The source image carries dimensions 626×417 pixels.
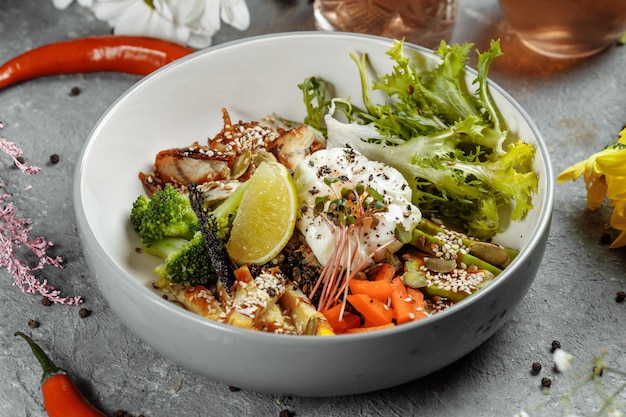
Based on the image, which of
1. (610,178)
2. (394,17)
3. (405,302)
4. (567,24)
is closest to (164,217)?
(405,302)

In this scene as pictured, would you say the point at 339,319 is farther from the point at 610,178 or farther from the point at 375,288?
the point at 610,178

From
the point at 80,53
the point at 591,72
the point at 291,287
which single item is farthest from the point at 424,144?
the point at 80,53

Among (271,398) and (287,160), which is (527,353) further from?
(287,160)

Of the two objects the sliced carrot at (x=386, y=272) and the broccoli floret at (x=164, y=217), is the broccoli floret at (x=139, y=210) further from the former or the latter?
the sliced carrot at (x=386, y=272)

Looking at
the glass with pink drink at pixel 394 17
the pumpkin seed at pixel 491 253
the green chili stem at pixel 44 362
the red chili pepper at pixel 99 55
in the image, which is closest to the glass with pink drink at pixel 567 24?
the glass with pink drink at pixel 394 17

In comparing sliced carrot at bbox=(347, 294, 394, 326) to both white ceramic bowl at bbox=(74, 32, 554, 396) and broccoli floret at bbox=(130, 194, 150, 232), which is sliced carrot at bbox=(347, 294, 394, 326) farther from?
broccoli floret at bbox=(130, 194, 150, 232)

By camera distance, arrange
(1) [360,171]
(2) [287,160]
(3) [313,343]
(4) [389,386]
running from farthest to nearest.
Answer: (2) [287,160]
(1) [360,171]
(4) [389,386]
(3) [313,343]

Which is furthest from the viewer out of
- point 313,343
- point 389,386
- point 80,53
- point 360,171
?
point 80,53
